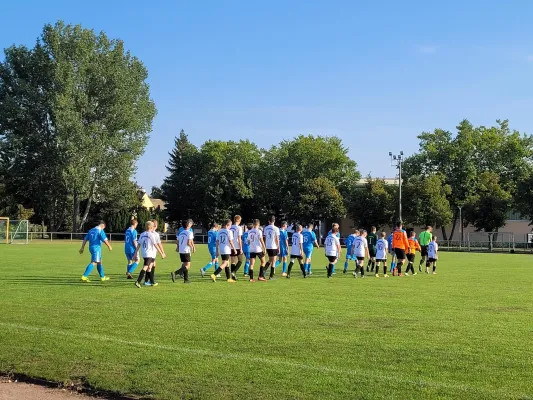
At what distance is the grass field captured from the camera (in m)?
6.84

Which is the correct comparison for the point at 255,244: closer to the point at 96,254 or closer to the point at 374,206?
the point at 96,254

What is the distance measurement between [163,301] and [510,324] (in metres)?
7.01

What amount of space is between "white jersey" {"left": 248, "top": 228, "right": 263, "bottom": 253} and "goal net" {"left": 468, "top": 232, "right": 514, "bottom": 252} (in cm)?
4398

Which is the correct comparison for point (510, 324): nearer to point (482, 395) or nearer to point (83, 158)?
point (482, 395)

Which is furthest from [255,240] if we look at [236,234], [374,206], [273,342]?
[374,206]

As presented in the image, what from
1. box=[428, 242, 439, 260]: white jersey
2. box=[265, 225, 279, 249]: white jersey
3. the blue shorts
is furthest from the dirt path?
box=[428, 242, 439, 260]: white jersey

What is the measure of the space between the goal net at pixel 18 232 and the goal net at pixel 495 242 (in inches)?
1630

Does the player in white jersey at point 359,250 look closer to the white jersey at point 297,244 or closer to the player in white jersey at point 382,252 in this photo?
the player in white jersey at point 382,252

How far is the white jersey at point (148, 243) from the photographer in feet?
56.1

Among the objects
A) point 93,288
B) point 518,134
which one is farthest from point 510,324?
point 518,134

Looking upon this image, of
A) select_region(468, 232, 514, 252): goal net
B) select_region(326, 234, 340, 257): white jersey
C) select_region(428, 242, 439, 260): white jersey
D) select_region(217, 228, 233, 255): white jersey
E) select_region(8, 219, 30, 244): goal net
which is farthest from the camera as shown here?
select_region(468, 232, 514, 252): goal net

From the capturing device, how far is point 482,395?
6395 millimetres

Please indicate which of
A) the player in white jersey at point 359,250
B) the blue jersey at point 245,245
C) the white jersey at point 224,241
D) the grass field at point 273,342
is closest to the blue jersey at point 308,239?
the player in white jersey at point 359,250

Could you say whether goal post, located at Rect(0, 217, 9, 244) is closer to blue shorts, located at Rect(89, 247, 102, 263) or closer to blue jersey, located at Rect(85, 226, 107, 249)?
blue jersey, located at Rect(85, 226, 107, 249)
